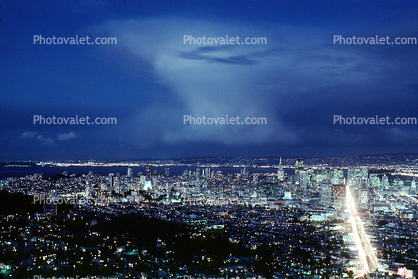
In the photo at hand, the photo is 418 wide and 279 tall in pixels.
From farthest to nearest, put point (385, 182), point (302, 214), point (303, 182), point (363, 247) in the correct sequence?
point (303, 182), point (385, 182), point (302, 214), point (363, 247)

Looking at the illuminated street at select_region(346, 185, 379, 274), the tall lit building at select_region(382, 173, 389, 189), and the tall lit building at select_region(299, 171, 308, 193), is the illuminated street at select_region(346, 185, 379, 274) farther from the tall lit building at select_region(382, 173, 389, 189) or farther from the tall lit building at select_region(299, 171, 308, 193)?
the tall lit building at select_region(382, 173, 389, 189)

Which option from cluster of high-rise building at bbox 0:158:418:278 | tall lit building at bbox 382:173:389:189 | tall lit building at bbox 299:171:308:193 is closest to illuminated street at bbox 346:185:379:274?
cluster of high-rise building at bbox 0:158:418:278

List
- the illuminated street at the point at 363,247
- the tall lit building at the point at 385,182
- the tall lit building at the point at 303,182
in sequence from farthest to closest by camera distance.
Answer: the tall lit building at the point at 303,182 < the tall lit building at the point at 385,182 < the illuminated street at the point at 363,247

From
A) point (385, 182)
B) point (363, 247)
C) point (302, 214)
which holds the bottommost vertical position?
point (363, 247)

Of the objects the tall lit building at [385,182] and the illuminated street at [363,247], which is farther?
the tall lit building at [385,182]

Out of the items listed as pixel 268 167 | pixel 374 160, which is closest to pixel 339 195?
pixel 374 160

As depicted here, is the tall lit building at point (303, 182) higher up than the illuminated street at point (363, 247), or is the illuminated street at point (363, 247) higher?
the tall lit building at point (303, 182)

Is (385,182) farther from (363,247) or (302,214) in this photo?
(363,247)

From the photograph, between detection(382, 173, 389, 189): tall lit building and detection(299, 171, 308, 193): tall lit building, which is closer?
detection(382, 173, 389, 189): tall lit building

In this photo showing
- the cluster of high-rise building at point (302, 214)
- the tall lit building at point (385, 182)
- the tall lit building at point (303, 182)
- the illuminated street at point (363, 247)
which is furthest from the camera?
the tall lit building at point (303, 182)

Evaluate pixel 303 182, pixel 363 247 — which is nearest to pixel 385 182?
pixel 303 182

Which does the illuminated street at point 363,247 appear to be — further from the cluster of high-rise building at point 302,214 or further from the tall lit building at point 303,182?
the tall lit building at point 303,182

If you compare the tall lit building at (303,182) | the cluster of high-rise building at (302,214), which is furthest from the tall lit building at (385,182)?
the tall lit building at (303,182)
